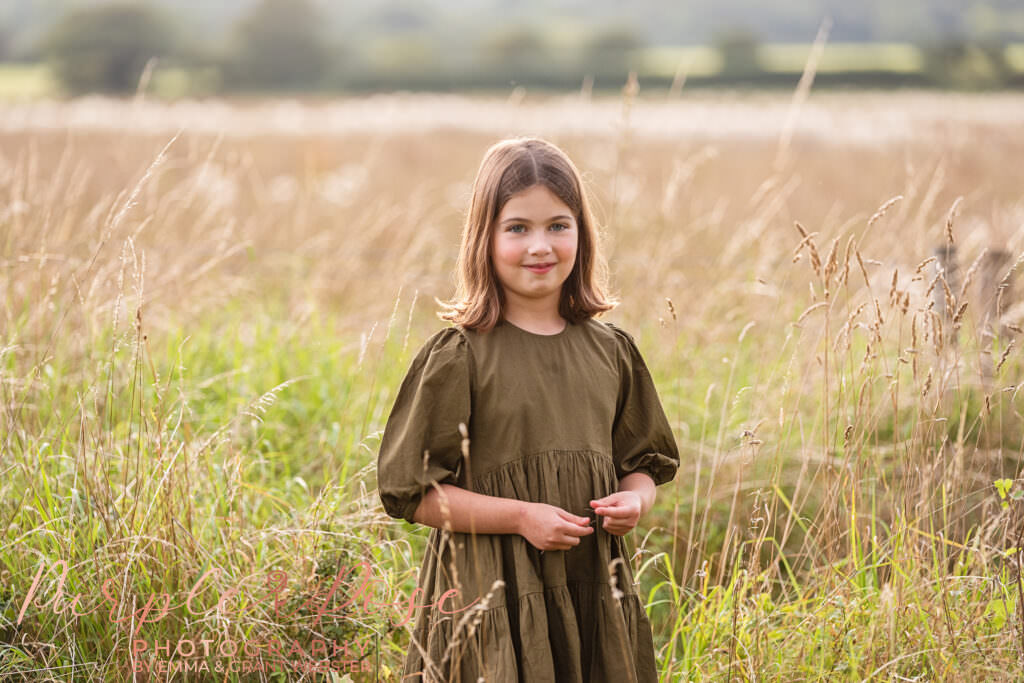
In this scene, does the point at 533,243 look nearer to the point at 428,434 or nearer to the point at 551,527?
the point at 428,434

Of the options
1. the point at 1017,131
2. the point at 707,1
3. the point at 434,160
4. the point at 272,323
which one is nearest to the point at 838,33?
the point at 707,1

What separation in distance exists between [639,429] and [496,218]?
0.54 meters

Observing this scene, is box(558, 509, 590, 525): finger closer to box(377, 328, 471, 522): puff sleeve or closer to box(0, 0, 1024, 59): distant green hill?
box(377, 328, 471, 522): puff sleeve

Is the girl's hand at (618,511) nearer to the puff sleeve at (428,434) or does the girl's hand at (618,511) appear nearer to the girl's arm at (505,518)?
the girl's arm at (505,518)

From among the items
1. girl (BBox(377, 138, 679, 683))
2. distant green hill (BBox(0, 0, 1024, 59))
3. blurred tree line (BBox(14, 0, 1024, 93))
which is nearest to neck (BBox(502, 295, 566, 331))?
girl (BBox(377, 138, 679, 683))

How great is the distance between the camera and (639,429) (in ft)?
6.48

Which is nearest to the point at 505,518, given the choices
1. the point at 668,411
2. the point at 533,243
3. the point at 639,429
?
the point at 639,429

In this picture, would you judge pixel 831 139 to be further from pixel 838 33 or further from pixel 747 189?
pixel 838 33

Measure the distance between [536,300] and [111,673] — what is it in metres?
1.32

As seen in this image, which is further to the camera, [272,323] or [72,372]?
[272,323]

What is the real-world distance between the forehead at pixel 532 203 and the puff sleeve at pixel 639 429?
0.32 metres

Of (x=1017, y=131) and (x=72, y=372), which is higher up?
(x=1017, y=131)

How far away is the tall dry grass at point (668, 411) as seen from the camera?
2266mm

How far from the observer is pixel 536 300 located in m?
1.86
